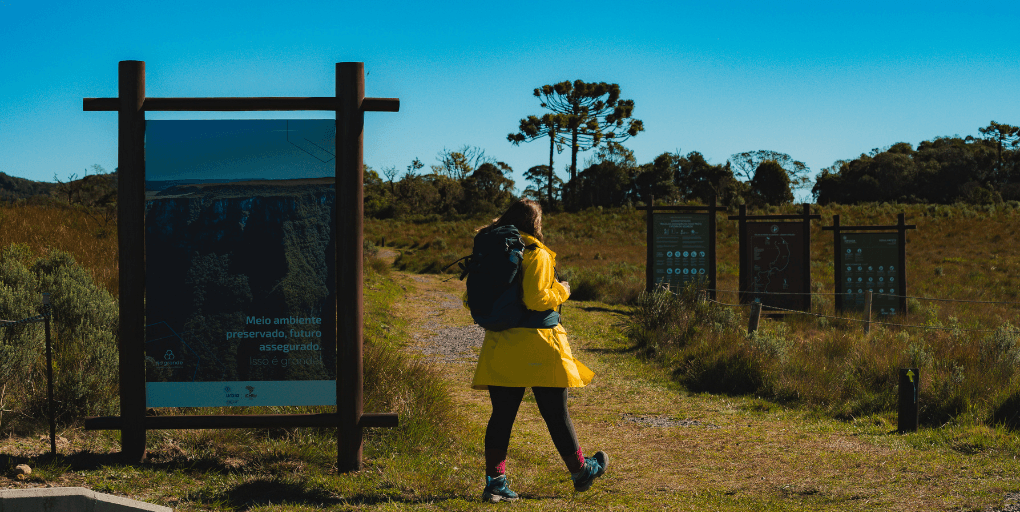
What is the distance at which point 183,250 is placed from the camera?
4.28 metres

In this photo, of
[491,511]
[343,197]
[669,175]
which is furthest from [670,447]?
[669,175]

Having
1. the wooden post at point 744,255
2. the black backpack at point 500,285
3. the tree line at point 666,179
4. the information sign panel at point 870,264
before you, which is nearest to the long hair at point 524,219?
the black backpack at point 500,285

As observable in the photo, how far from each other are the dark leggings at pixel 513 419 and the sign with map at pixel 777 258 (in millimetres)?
10658

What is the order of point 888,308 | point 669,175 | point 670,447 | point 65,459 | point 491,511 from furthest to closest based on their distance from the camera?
point 669,175
point 888,308
point 670,447
point 65,459
point 491,511

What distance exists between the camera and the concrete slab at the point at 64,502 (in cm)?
321

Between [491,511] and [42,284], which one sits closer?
[491,511]

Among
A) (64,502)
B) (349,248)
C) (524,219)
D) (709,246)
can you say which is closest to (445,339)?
(709,246)

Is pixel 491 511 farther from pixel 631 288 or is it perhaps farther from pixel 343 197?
pixel 631 288

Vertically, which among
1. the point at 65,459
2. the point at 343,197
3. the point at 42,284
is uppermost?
the point at 343,197

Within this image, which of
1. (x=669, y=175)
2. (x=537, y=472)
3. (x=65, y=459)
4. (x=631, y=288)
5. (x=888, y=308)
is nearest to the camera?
(x=65, y=459)

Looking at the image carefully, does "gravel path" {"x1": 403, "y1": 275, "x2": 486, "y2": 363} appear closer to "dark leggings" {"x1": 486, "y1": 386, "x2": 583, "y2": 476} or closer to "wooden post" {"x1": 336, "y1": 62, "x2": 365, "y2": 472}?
"wooden post" {"x1": 336, "y1": 62, "x2": 365, "y2": 472}

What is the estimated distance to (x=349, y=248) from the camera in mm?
4316

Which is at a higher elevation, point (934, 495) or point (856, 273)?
point (856, 273)

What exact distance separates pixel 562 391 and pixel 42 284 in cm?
558
